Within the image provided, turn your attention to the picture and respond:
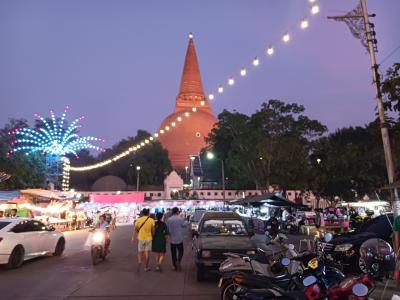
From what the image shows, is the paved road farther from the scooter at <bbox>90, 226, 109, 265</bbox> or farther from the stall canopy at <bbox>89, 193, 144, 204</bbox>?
the stall canopy at <bbox>89, 193, 144, 204</bbox>

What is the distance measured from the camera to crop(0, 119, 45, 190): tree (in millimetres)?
33562

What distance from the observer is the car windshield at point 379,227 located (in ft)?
42.8

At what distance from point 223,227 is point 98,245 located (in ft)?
13.8

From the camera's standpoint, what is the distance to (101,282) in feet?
33.2

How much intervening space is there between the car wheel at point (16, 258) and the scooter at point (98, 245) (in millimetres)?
2005

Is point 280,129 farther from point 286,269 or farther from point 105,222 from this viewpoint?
point 286,269

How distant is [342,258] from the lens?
10945 mm

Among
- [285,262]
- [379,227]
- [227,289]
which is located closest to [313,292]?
[285,262]

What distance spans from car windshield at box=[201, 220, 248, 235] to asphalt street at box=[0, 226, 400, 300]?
1198 mm

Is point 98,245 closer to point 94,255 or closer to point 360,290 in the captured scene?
point 94,255

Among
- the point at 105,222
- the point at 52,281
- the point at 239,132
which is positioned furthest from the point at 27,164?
the point at 52,281

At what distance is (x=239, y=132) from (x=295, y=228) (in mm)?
21437

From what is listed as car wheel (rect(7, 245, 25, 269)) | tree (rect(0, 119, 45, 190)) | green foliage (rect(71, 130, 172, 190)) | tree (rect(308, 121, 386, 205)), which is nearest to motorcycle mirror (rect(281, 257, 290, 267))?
car wheel (rect(7, 245, 25, 269))

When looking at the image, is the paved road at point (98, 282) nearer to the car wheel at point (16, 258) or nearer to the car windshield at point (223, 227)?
the car wheel at point (16, 258)
